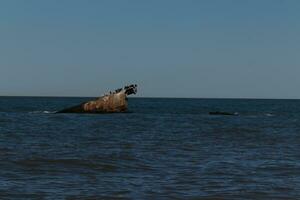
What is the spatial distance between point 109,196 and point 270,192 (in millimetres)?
3466

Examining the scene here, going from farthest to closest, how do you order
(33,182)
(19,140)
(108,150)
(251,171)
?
1. (19,140)
2. (108,150)
3. (251,171)
4. (33,182)

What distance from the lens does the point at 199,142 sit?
1047 inches

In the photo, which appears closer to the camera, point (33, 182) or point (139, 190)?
point (139, 190)

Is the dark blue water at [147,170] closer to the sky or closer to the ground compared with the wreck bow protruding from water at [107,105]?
closer to the ground

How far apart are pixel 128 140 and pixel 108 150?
5.17m

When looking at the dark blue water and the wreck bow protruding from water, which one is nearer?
the dark blue water

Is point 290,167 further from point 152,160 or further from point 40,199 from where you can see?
point 40,199

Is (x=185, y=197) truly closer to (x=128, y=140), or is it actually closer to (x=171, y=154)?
(x=171, y=154)

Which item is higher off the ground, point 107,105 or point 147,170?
point 107,105

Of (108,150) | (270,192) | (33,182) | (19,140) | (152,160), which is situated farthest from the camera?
(19,140)

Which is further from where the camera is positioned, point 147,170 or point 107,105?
point 107,105

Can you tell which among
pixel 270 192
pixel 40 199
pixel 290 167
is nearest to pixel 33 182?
pixel 40 199

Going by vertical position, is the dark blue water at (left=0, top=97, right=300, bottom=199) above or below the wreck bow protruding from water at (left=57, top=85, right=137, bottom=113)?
below

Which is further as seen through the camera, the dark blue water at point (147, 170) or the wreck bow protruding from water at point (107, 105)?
the wreck bow protruding from water at point (107, 105)
